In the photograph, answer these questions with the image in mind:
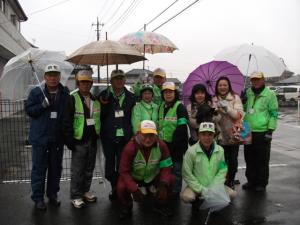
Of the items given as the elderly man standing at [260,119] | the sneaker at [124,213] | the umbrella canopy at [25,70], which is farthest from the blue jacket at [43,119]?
the elderly man standing at [260,119]

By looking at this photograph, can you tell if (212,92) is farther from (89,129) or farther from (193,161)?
(89,129)

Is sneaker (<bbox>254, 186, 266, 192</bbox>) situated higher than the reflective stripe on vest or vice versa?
the reflective stripe on vest

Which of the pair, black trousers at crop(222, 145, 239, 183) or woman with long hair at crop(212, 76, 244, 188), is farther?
black trousers at crop(222, 145, 239, 183)

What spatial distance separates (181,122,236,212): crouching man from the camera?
4.55 m

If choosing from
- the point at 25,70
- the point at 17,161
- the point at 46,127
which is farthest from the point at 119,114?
the point at 17,161

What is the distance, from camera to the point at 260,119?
5.49 metres

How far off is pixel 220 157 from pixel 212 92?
1343mm

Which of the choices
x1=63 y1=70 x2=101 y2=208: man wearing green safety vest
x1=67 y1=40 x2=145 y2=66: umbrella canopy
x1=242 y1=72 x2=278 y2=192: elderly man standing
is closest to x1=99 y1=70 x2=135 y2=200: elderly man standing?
x1=63 y1=70 x2=101 y2=208: man wearing green safety vest

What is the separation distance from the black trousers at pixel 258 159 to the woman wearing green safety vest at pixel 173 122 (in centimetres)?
123

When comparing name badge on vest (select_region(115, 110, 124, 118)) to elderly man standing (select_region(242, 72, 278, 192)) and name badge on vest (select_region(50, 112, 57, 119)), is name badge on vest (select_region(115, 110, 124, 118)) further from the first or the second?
elderly man standing (select_region(242, 72, 278, 192))

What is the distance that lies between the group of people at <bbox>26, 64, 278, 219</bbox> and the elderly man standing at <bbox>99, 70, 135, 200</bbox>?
14mm

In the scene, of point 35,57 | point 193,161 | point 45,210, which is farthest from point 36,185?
point 193,161

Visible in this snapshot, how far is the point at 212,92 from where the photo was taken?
18.6 ft

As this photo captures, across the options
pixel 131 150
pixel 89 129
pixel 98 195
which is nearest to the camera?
pixel 131 150
